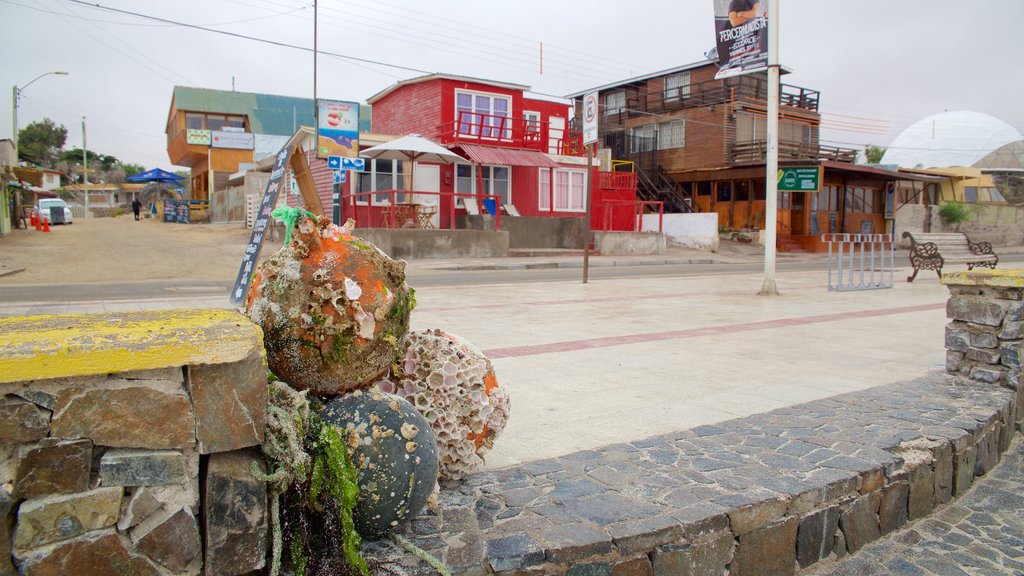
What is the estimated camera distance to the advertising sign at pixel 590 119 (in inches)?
538

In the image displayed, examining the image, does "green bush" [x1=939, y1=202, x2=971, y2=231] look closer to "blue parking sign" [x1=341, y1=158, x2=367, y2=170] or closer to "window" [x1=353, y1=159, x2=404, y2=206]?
"window" [x1=353, y1=159, x2=404, y2=206]

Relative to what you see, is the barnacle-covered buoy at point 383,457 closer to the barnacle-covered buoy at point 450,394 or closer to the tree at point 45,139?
the barnacle-covered buoy at point 450,394

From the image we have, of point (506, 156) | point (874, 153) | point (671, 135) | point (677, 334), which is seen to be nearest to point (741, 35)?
point (677, 334)

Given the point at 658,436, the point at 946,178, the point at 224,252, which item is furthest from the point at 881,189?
the point at 658,436

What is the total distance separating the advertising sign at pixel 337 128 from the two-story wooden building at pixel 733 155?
63.4ft

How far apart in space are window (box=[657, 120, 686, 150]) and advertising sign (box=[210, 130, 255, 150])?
2504 cm

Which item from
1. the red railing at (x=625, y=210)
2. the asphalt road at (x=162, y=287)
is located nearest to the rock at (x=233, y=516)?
the asphalt road at (x=162, y=287)

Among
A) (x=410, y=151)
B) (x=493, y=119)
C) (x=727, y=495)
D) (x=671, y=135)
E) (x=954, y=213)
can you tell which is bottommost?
(x=727, y=495)

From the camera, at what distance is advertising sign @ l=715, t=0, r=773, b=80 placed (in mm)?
11477

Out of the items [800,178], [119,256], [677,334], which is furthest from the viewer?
[800,178]

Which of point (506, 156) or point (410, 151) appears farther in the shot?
point (506, 156)

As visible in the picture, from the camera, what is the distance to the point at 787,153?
33094mm

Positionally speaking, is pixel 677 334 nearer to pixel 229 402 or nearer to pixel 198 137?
pixel 229 402

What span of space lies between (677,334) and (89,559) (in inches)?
252
